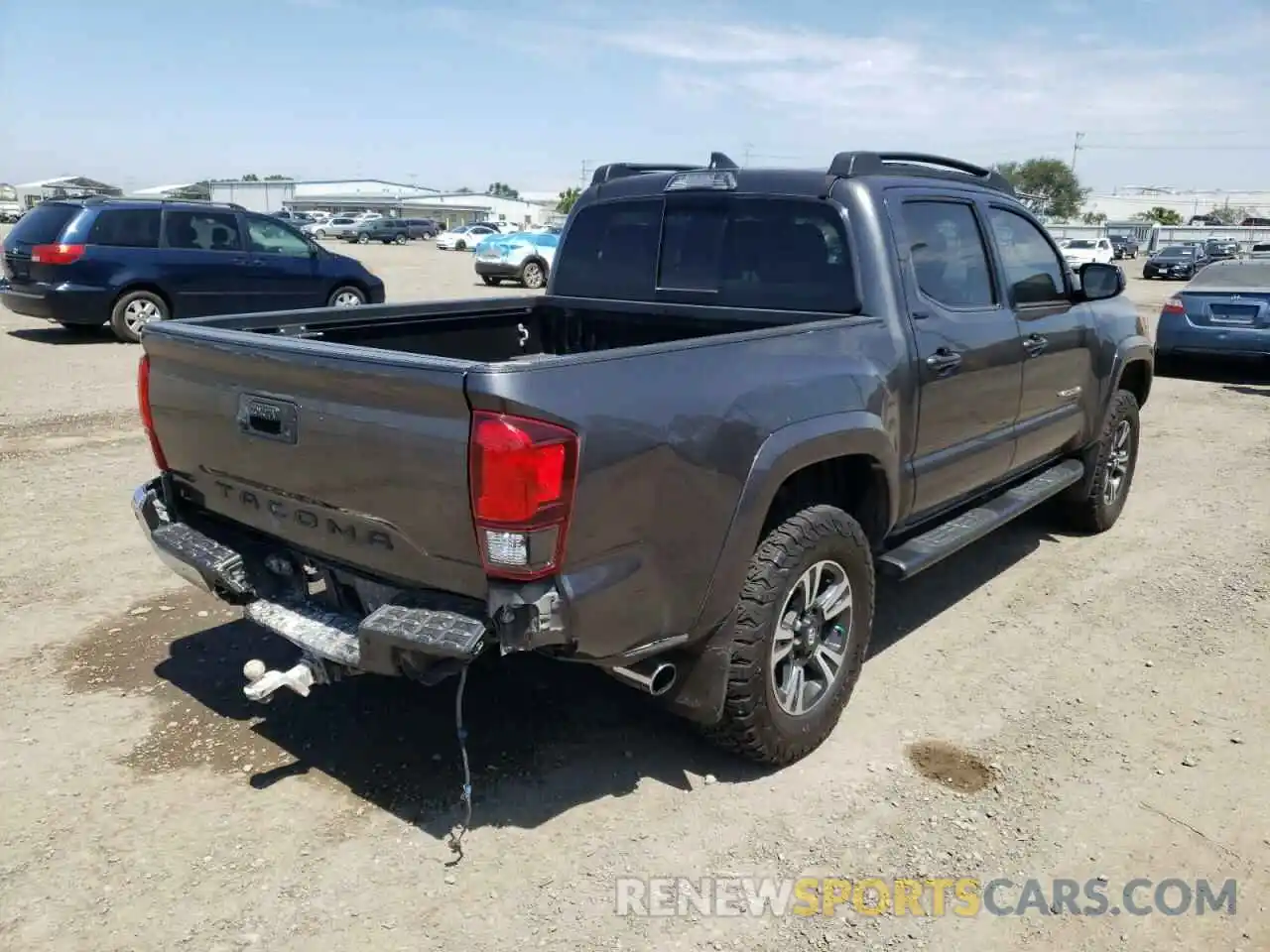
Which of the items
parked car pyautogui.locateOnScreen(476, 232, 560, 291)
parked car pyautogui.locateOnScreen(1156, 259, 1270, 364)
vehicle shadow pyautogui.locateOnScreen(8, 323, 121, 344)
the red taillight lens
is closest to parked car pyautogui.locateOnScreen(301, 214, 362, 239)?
parked car pyautogui.locateOnScreen(476, 232, 560, 291)

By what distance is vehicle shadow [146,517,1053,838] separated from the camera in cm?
329

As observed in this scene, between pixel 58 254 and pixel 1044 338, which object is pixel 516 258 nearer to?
pixel 58 254

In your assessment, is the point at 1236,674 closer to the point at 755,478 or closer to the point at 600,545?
the point at 755,478

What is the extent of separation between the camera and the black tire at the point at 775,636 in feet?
10.3

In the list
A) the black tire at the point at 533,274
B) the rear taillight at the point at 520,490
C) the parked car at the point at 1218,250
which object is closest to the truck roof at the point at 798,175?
the rear taillight at the point at 520,490

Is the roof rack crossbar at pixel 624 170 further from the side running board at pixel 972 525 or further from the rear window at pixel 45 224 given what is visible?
the rear window at pixel 45 224

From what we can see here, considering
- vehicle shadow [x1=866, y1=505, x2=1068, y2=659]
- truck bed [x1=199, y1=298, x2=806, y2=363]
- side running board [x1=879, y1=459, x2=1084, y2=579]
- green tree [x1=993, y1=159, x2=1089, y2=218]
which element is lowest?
vehicle shadow [x1=866, y1=505, x2=1068, y2=659]

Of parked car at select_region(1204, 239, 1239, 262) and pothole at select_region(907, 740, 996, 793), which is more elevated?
parked car at select_region(1204, 239, 1239, 262)

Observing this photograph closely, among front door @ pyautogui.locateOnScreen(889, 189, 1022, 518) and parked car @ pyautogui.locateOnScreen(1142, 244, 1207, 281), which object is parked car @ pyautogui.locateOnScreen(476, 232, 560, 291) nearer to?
front door @ pyautogui.locateOnScreen(889, 189, 1022, 518)

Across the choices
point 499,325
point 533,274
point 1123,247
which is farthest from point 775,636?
point 1123,247

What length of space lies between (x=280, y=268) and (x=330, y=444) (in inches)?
448

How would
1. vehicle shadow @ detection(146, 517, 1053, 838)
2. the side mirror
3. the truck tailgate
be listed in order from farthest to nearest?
the side mirror < vehicle shadow @ detection(146, 517, 1053, 838) < the truck tailgate

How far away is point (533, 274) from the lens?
23.9 metres

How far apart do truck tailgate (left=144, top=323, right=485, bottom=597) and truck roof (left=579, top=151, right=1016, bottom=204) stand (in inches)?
81.3
